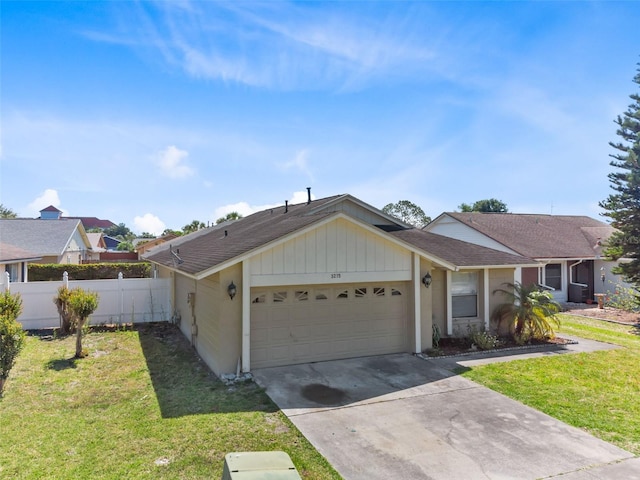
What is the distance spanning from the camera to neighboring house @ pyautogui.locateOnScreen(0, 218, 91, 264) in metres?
23.6

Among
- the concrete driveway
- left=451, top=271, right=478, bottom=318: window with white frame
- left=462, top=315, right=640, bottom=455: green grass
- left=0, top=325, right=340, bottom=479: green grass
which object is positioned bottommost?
left=462, top=315, right=640, bottom=455: green grass

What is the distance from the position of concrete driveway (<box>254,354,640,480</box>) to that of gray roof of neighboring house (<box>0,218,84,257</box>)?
22.3m

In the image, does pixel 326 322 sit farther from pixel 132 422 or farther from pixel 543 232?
pixel 543 232

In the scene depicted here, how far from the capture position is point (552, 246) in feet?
67.7

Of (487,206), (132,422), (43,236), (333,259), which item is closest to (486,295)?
(333,259)

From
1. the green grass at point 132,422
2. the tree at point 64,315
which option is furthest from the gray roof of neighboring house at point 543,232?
the tree at point 64,315

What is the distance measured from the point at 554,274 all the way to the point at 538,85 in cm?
1123

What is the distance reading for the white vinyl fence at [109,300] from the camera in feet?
43.5

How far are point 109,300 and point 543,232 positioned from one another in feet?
74.2

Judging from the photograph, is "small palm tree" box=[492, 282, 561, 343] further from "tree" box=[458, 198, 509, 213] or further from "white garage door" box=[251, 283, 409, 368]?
"tree" box=[458, 198, 509, 213]

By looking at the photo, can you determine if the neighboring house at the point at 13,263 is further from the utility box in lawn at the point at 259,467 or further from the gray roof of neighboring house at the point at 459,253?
the gray roof of neighboring house at the point at 459,253

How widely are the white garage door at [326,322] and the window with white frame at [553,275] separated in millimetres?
13431

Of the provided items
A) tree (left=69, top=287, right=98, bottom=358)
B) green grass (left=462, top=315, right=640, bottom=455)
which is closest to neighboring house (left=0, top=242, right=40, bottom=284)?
tree (left=69, top=287, right=98, bottom=358)

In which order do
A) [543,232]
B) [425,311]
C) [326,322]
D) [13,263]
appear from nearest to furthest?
[326,322] → [425,311] → [13,263] → [543,232]
